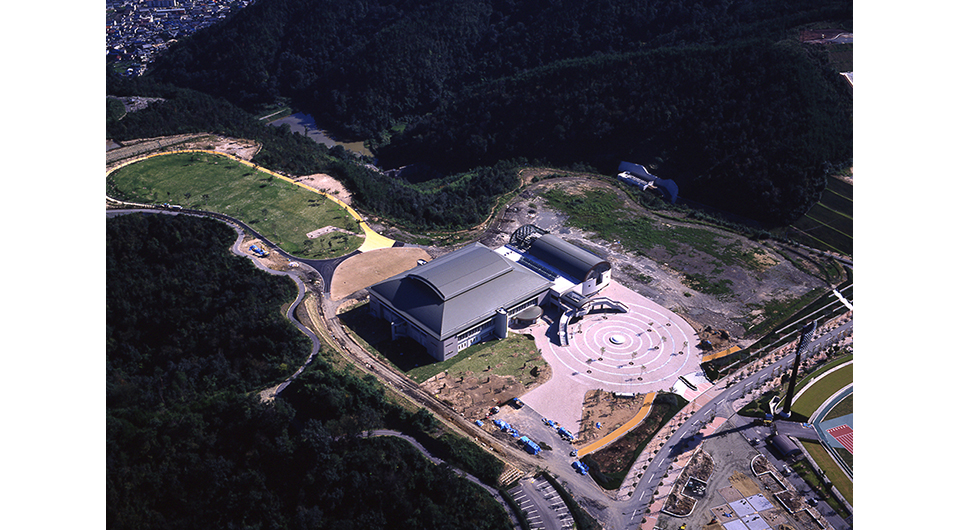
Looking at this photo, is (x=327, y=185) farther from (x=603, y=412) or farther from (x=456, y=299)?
(x=603, y=412)

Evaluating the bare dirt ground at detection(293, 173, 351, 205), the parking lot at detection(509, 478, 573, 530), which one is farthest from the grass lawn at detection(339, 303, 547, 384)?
the bare dirt ground at detection(293, 173, 351, 205)

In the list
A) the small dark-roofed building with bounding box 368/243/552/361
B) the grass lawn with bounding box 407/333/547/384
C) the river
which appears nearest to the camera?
the grass lawn with bounding box 407/333/547/384

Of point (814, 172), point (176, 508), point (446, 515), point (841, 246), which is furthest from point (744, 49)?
point (176, 508)

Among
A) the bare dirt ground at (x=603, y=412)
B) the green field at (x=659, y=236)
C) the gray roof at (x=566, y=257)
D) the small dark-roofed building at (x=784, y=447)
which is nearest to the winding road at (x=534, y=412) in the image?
the bare dirt ground at (x=603, y=412)

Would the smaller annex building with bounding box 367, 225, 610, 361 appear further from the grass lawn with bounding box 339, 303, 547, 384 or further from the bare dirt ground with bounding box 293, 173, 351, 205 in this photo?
the bare dirt ground with bounding box 293, 173, 351, 205

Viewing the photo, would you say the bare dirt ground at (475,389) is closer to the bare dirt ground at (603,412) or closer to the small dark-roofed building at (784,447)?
the bare dirt ground at (603,412)

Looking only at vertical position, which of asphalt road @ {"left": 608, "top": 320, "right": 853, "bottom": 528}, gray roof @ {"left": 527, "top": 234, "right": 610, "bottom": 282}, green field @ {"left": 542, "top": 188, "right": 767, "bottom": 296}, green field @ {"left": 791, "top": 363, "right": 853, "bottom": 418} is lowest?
green field @ {"left": 791, "top": 363, "right": 853, "bottom": 418}
